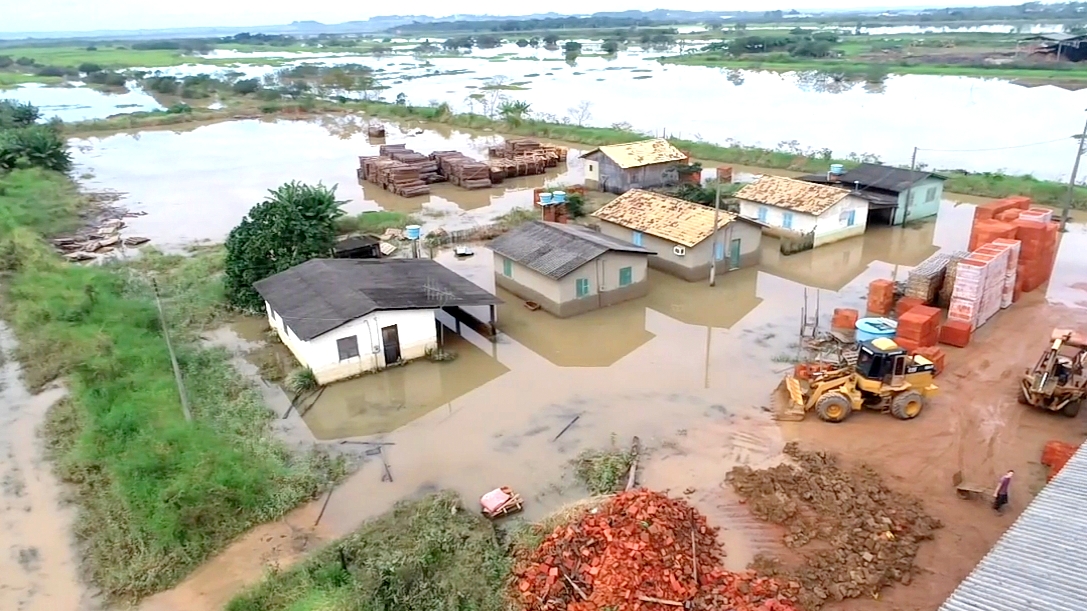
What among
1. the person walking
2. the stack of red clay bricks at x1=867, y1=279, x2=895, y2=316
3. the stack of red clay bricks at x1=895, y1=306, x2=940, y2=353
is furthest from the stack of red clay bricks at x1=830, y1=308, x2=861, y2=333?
the person walking

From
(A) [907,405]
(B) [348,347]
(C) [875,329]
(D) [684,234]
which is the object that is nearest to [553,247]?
(D) [684,234]

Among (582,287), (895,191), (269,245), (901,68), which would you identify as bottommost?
(582,287)

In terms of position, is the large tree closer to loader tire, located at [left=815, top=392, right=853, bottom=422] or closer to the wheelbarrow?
loader tire, located at [left=815, top=392, right=853, bottom=422]

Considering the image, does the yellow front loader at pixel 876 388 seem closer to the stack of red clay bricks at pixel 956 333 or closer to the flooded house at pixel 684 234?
the stack of red clay bricks at pixel 956 333

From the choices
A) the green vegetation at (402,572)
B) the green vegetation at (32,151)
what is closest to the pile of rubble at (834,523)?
the green vegetation at (402,572)

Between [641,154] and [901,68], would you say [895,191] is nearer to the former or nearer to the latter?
[641,154]

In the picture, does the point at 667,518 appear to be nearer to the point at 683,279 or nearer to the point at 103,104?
the point at 683,279
